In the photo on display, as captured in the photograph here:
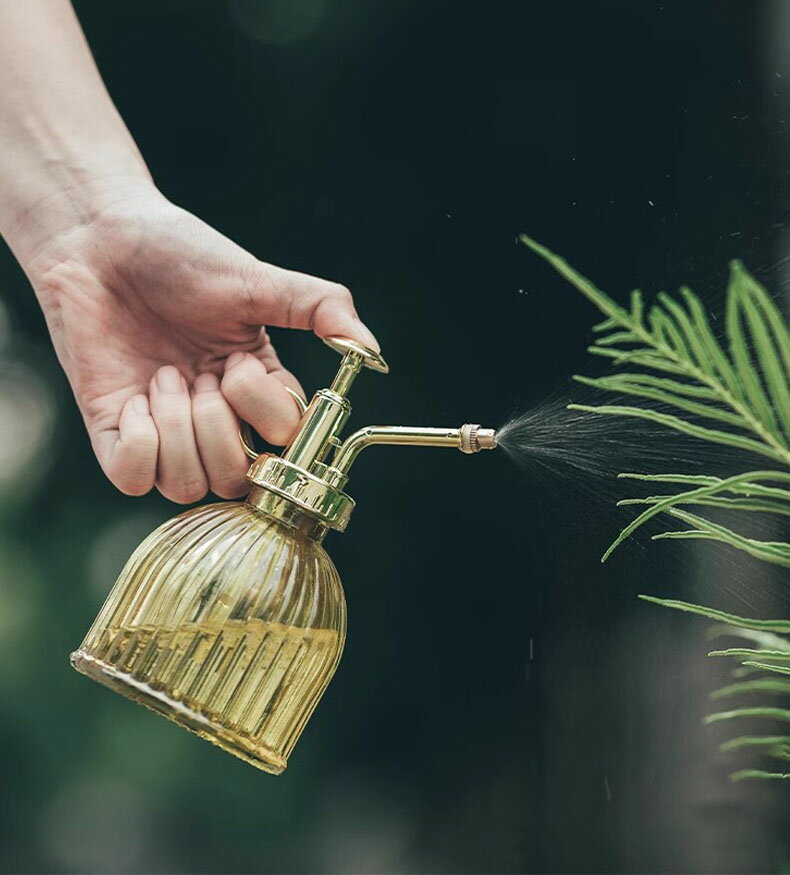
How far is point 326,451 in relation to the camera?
1.66ft

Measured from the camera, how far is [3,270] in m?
1.47

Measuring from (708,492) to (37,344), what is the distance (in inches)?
50.9

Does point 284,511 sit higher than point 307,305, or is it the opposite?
point 307,305

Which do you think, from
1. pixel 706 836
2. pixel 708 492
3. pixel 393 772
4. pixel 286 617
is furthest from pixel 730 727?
pixel 708 492

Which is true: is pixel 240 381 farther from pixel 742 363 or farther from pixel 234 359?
pixel 742 363

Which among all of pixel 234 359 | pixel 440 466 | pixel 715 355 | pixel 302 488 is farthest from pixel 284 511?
pixel 440 466

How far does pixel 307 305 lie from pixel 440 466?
2.36ft

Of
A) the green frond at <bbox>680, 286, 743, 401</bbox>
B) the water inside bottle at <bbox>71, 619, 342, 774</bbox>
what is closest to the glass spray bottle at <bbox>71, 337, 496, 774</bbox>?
the water inside bottle at <bbox>71, 619, 342, 774</bbox>

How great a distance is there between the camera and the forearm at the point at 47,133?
2.16 ft

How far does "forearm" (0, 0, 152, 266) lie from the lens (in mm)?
659

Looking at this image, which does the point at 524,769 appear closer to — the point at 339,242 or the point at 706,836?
the point at 706,836

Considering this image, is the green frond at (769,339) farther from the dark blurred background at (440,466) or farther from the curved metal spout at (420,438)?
the dark blurred background at (440,466)

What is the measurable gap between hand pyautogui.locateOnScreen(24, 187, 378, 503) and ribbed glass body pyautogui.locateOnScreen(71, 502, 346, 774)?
69 mm

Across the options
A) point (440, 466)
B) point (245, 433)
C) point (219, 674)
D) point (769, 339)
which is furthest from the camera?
point (440, 466)
